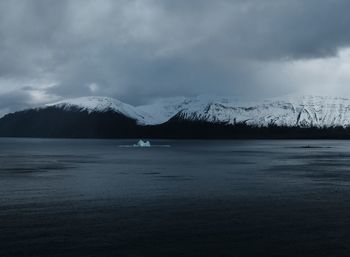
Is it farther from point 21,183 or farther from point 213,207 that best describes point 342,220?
point 21,183

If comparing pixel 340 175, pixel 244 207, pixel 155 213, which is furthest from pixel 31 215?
pixel 340 175

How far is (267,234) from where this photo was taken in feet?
96.6

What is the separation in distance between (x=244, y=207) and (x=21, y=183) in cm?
2781

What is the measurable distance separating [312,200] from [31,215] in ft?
77.3

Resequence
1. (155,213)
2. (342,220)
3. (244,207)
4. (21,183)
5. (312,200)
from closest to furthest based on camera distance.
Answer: (342,220) < (155,213) < (244,207) < (312,200) < (21,183)

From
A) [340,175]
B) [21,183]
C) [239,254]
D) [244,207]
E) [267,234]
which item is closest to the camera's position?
[239,254]

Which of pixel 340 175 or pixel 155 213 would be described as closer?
pixel 155 213

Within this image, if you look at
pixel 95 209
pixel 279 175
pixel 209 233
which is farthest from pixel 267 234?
pixel 279 175

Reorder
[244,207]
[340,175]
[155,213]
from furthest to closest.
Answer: [340,175] < [244,207] < [155,213]

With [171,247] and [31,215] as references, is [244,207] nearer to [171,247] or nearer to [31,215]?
[171,247]

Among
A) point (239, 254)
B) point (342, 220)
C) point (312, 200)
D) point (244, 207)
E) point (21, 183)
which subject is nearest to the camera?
point (239, 254)

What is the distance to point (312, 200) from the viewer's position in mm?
42500

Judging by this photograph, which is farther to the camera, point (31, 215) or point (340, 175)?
point (340, 175)

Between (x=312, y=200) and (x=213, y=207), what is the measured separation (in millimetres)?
9773
